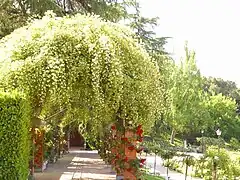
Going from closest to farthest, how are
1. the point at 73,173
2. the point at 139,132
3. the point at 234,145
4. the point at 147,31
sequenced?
1. the point at 139,132
2. the point at 73,173
3. the point at 147,31
4. the point at 234,145

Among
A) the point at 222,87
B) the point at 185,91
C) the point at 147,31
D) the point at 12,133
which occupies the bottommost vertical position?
the point at 12,133

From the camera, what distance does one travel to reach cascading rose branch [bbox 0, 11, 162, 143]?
6.25m

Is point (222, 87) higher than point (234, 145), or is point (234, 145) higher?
point (222, 87)

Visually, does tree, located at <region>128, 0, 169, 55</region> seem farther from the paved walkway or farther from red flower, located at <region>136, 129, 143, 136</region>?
red flower, located at <region>136, 129, 143, 136</region>

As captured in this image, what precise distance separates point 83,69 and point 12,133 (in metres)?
1.31

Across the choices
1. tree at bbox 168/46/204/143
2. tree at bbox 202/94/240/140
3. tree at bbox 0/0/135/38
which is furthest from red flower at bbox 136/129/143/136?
tree at bbox 202/94/240/140

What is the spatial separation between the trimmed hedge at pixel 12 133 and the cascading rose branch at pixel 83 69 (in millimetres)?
466

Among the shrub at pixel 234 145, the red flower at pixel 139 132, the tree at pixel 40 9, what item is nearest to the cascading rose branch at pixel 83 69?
the red flower at pixel 139 132

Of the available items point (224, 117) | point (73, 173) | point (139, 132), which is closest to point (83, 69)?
point (139, 132)

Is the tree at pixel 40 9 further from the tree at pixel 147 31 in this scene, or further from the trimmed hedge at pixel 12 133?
the trimmed hedge at pixel 12 133

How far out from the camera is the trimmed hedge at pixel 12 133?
5.71 metres

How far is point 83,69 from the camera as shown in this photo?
6.41 metres

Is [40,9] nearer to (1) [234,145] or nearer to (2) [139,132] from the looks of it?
(2) [139,132]

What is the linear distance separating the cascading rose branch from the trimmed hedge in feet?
1.53
